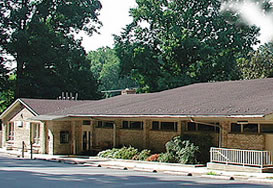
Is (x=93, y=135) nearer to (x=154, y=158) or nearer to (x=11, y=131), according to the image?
(x=154, y=158)

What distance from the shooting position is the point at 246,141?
22.0m

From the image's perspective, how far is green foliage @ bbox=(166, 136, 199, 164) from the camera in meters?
23.7

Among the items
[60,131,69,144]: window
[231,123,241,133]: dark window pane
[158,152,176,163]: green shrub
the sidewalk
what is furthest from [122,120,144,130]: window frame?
[231,123,241,133]: dark window pane

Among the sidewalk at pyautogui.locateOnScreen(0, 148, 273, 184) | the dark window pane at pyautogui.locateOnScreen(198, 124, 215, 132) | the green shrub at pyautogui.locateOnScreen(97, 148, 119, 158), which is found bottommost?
the sidewalk at pyautogui.locateOnScreen(0, 148, 273, 184)

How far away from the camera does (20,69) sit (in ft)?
182

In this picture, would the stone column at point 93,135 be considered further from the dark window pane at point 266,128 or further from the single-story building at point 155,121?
the dark window pane at point 266,128

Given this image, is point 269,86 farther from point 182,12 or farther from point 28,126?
point 182,12

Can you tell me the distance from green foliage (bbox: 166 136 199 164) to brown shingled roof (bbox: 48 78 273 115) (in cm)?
162

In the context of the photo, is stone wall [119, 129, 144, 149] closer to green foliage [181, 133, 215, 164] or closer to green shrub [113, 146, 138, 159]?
green shrub [113, 146, 138, 159]

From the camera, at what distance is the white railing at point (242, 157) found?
66.6ft

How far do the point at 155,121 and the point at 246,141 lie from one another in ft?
23.0

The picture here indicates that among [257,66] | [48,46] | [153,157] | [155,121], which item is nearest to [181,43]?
[257,66]

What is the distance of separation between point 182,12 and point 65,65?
48.5 feet

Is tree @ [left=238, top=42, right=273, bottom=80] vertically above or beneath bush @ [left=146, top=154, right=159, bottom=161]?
above
